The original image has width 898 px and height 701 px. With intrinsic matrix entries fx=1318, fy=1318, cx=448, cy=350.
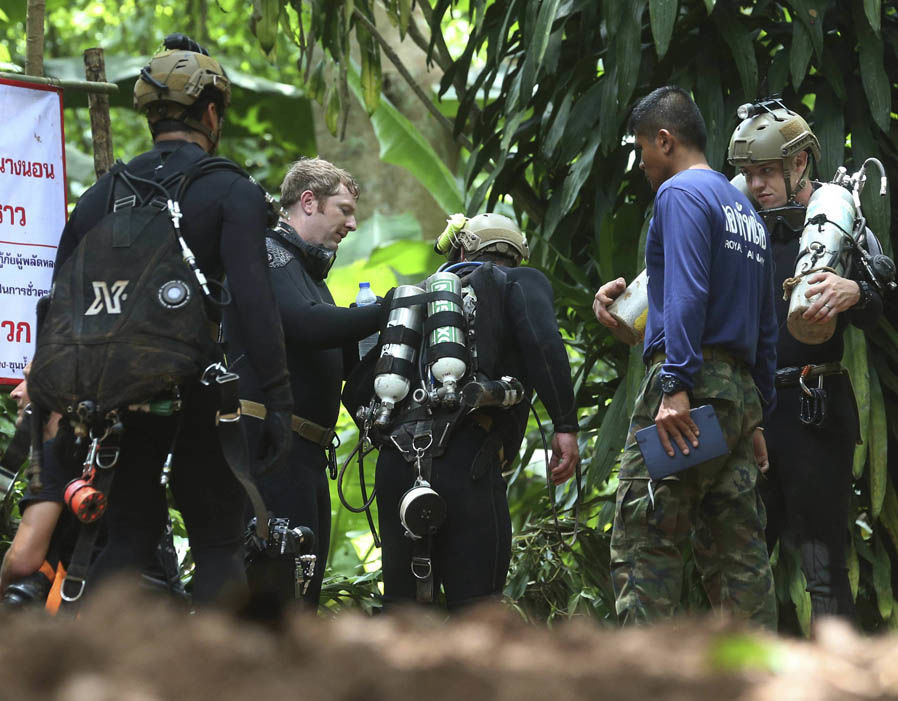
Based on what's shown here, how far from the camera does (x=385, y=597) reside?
15.5 feet

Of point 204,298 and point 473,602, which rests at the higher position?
point 204,298

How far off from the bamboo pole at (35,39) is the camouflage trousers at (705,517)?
127 inches

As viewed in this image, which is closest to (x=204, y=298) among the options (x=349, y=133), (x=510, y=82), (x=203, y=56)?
(x=203, y=56)

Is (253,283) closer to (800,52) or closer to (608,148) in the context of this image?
(608,148)

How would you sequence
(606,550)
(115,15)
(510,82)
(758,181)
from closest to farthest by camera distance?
(758,181), (606,550), (510,82), (115,15)

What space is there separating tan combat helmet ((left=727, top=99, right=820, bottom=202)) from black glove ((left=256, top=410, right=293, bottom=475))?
2374 millimetres

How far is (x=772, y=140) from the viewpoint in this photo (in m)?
5.18

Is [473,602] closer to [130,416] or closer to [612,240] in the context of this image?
[130,416]

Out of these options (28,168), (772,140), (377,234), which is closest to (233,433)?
(28,168)

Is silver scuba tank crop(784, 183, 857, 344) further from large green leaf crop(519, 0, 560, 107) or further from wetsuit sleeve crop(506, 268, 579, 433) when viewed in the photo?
large green leaf crop(519, 0, 560, 107)

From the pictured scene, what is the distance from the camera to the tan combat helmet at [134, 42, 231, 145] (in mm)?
3865

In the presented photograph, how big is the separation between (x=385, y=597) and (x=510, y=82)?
353 centimetres

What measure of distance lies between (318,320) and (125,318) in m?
1.29

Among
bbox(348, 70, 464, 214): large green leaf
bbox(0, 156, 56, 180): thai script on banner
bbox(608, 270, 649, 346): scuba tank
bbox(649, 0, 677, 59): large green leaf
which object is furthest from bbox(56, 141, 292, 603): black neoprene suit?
bbox(348, 70, 464, 214): large green leaf
